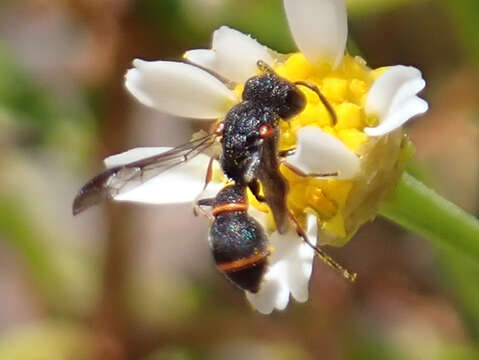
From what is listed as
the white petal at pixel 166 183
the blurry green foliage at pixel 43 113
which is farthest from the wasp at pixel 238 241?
the blurry green foliage at pixel 43 113

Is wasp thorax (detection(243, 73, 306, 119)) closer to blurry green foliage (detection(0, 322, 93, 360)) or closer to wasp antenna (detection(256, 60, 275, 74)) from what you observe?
wasp antenna (detection(256, 60, 275, 74))

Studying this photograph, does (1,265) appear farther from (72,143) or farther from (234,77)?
(234,77)

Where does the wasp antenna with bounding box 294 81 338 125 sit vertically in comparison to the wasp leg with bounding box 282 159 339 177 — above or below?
above

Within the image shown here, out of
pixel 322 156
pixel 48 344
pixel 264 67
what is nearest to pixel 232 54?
pixel 264 67

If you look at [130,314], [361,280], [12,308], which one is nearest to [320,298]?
[361,280]

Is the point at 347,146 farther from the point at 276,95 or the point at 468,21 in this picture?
the point at 468,21

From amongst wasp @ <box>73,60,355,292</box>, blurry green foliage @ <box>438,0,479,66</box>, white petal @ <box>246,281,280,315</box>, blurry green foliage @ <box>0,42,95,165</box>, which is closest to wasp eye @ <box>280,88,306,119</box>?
wasp @ <box>73,60,355,292</box>

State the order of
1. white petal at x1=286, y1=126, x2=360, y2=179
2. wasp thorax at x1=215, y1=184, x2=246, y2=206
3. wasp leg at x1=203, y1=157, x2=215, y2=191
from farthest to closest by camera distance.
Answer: wasp leg at x1=203, y1=157, x2=215, y2=191
wasp thorax at x1=215, y1=184, x2=246, y2=206
white petal at x1=286, y1=126, x2=360, y2=179

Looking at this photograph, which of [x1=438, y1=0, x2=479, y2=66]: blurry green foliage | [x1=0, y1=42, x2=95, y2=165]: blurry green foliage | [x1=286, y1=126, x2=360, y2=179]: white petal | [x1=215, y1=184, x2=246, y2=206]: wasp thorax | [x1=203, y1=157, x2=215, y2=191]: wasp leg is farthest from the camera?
[x1=0, y1=42, x2=95, y2=165]: blurry green foliage
